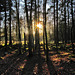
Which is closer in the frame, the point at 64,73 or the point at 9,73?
the point at 64,73

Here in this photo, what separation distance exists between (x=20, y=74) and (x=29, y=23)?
21.6 ft

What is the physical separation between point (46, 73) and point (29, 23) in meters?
6.82

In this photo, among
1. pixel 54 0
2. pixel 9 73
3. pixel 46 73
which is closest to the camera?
pixel 46 73

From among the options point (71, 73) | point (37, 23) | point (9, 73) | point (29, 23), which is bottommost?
point (9, 73)

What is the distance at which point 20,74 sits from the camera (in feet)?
19.3

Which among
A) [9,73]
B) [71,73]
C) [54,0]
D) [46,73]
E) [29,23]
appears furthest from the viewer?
[54,0]

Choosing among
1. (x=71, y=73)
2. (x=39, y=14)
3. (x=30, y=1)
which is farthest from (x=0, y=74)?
(x=39, y=14)

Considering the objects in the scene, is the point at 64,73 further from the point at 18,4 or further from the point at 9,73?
the point at 18,4

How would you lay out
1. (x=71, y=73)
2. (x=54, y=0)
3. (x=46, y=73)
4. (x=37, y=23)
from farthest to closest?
(x=37, y=23) → (x=54, y=0) → (x=46, y=73) → (x=71, y=73)

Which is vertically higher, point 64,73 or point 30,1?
point 30,1

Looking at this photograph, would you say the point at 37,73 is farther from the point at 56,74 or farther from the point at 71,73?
the point at 71,73

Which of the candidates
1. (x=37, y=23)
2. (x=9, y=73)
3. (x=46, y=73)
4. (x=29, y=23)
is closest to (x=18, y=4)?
(x=29, y=23)

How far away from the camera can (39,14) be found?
16.4 meters

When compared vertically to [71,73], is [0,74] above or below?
below
